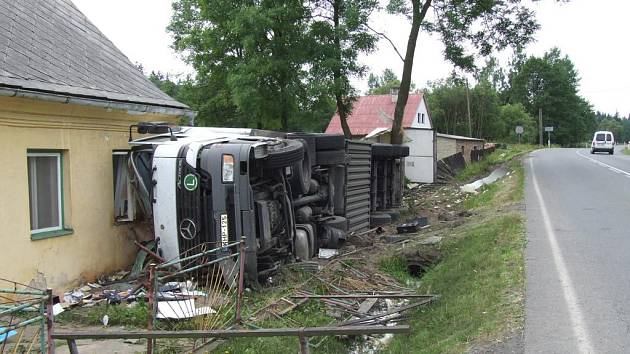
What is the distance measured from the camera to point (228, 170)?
7371 millimetres

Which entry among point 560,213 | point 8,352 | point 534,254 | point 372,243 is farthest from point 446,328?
point 560,213

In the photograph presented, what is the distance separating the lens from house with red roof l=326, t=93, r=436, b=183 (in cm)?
2570

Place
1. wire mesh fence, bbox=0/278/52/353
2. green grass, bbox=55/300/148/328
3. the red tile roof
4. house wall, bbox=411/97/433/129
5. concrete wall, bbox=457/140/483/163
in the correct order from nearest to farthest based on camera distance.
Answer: wire mesh fence, bbox=0/278/52/353 < green grass, bbox=55/300/148/328 < concrete wall, bbox=457/140/483/163 < the red tile roof < house wall, bbox=411/97/433/129

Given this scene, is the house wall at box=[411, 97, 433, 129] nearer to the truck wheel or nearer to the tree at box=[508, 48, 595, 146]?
the truck wheel

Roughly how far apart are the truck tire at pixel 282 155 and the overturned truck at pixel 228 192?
14mm

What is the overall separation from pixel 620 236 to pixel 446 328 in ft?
16.8

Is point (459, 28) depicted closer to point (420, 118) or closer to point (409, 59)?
point (409, 59)

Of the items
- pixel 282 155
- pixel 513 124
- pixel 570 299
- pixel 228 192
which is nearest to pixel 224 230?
pixel 228 192

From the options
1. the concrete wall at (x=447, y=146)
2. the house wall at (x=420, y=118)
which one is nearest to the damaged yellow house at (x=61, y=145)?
the concrete wall at (x=447, y=146)

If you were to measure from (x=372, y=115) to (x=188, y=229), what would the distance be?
3969cm

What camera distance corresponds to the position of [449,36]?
915 inches

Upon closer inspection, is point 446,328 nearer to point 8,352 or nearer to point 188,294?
point 188,294

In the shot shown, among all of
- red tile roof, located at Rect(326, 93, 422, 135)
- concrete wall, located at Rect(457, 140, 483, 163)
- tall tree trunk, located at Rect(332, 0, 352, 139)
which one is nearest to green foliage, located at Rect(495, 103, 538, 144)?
red tile roof, located at Rect(326, 93, 422, 135)

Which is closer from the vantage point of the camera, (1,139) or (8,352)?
(8,352)
